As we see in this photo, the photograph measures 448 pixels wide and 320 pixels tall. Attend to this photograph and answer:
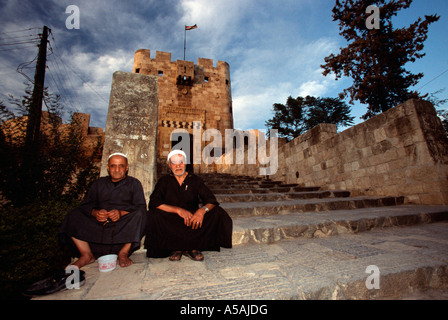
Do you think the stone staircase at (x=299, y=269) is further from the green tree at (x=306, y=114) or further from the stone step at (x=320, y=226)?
the green tree at (x=306, y=114)

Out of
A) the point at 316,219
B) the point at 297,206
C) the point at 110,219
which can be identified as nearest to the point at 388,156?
the point at 297,206

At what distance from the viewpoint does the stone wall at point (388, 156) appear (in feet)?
12.7

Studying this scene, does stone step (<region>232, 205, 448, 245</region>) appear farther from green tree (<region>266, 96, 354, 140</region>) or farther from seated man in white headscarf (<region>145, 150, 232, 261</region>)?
green tree (<region>266, 96, 354, 140</region>)

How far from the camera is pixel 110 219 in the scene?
2170mm

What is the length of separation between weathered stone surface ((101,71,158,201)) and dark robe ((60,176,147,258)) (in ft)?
0.74

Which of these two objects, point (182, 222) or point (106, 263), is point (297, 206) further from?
point (106, 263)

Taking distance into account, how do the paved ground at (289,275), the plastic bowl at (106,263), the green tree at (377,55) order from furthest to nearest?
the green tree at (377,55)
the plastic bowl at (106,263)
the paved ground at (289,275)

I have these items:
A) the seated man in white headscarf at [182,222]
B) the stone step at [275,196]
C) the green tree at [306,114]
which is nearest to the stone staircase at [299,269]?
the seated man in white headscarf at [182,222]

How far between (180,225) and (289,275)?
1.29 m

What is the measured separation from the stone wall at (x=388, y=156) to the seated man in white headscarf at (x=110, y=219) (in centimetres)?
528

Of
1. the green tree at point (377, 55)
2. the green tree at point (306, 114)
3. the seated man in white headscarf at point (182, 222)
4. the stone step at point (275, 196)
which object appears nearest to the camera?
the seated man in white headscarf at point (182, 222)

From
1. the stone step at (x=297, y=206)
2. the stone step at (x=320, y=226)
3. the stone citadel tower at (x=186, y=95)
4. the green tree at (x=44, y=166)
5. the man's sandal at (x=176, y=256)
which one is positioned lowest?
the man's sandal at (x=176, y=256)
